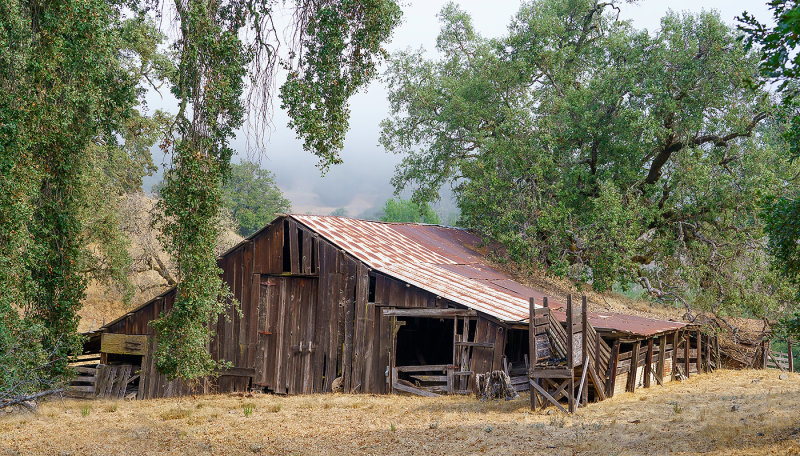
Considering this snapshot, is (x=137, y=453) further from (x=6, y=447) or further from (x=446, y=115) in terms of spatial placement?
(x=446, y=115)

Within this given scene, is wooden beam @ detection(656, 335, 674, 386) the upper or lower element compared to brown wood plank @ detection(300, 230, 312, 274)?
lower

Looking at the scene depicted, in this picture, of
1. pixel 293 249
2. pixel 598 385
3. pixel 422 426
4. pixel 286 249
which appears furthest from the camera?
pixel 286 249

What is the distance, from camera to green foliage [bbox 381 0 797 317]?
25172 mm

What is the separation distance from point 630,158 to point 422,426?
1898cm

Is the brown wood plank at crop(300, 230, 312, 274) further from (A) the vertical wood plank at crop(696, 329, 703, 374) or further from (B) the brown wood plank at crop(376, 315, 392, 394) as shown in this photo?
(A) the vertical wood plank at crop(696, 329, 703, 374)

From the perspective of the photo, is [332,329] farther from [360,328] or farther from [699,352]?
[699,352]

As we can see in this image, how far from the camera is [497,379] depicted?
16422mm

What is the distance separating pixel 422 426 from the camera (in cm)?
1345

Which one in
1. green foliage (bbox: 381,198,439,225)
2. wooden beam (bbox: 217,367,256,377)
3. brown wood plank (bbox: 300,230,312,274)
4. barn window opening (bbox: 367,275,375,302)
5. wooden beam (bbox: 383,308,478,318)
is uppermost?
green foliage (bbox: 381,198,439,225)

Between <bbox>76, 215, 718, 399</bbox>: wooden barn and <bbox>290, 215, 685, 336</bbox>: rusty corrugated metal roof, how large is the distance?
3.6 inches

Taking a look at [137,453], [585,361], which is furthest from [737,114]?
[137,453]

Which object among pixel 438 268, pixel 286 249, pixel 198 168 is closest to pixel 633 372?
pixel 438 268

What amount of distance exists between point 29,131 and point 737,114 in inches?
972

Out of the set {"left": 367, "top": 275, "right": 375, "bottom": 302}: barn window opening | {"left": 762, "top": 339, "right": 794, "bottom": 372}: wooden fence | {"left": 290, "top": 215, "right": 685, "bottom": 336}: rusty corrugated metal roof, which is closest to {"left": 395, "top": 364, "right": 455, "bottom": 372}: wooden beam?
{"left": 290, "top": 215, "right": 685, "bottom": 336}: rusty corrugated metal roof
